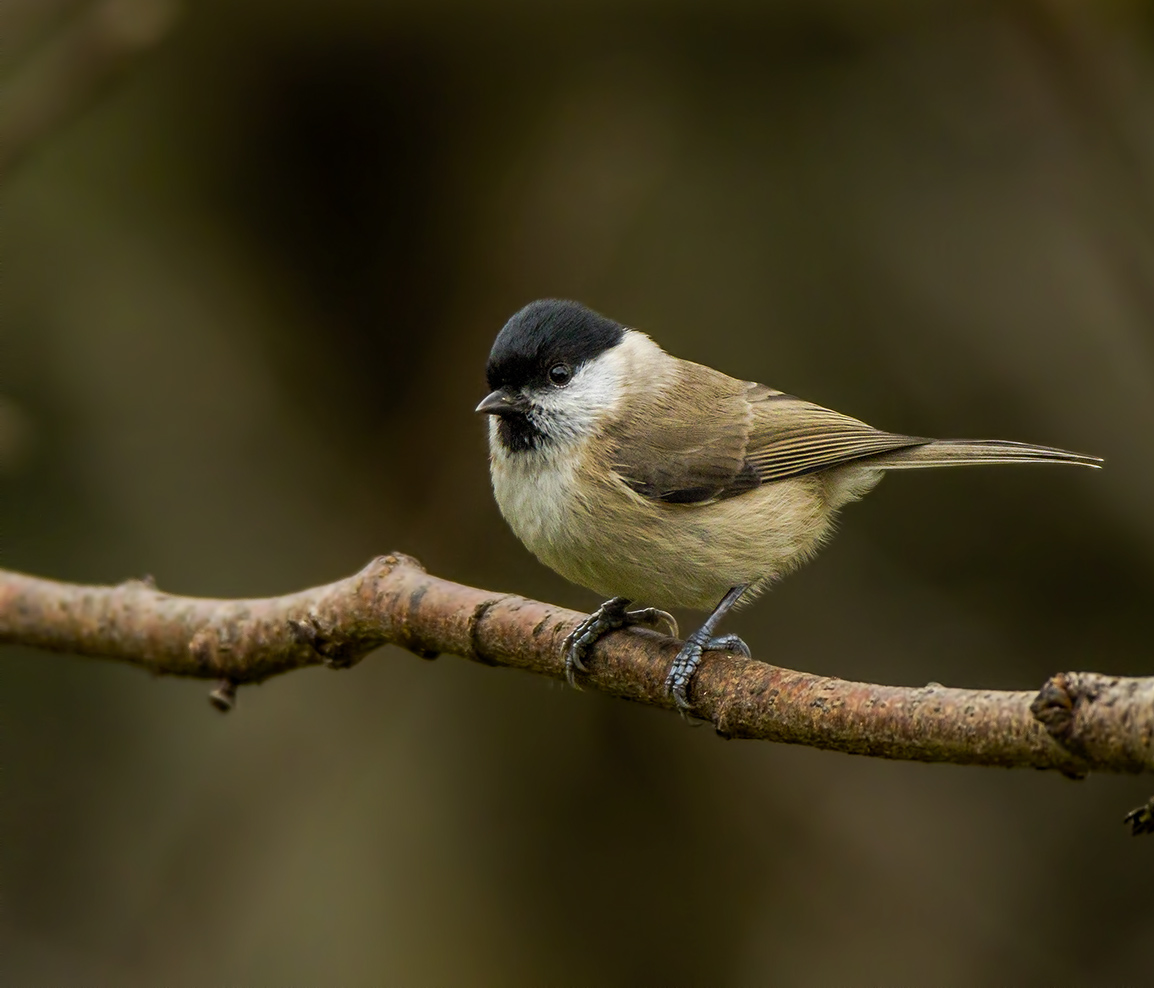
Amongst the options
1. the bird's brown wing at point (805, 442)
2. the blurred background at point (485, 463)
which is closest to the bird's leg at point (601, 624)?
the bird's brown wing at point (805, 442)

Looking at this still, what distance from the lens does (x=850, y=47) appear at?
19.2ft

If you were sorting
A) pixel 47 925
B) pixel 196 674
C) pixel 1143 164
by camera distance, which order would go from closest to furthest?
pixel 196 674, pixel 1143 164, pixel 47 925

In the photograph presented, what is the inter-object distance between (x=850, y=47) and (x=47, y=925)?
601 cm

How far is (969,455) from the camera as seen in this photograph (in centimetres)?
376

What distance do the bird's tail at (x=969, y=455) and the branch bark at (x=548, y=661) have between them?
0.97 metres

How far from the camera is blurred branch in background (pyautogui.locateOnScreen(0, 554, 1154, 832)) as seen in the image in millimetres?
1887

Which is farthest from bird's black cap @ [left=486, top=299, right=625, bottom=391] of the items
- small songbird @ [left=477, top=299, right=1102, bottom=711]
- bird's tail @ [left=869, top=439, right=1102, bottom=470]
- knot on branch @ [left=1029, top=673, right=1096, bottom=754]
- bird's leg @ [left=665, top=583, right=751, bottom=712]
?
knot on branch @ [left=1029, top=673, right=1096, bottom=754]

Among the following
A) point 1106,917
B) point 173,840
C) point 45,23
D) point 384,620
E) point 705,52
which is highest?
point 705,52

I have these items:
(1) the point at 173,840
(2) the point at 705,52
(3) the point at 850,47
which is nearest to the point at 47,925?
(1) the point at 173,840

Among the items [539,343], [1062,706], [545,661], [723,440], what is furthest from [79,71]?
[1062,706]

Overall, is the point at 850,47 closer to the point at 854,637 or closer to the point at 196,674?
the point at 854,637

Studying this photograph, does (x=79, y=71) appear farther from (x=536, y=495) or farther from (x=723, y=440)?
(x=723, y=440)

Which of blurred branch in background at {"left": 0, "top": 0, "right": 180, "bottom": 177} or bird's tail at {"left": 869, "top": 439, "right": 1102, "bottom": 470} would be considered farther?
blurred branch in background at {"left": 0, "top": 0, "right": 180, "bottom": 177}

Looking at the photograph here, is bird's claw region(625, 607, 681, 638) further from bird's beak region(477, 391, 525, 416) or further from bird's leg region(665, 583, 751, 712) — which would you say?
bird's beak region(477, 391, 525, 416)
